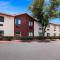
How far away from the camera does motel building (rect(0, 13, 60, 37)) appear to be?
37.8m

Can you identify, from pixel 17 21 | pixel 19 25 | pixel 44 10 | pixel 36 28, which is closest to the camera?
pixel 44 10

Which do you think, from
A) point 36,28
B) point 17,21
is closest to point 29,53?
point 17,21

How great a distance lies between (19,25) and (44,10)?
734 cm

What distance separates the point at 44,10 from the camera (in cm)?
3803

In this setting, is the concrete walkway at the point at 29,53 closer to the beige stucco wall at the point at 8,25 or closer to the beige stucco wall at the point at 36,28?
the beige stucco wall at the point at 8,25

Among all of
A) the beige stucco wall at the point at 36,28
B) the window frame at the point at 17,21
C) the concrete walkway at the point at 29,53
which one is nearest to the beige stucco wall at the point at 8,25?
the window frame at the point at 17,21

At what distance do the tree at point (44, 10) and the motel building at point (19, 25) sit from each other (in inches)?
132

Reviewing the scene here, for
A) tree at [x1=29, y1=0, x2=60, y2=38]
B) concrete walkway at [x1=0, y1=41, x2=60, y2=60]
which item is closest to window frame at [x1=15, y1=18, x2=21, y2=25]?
tree at [x1=29, y1=0, x2=60, y2=38]

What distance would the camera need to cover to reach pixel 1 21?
122 ft

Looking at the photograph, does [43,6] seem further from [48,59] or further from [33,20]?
[48,59]

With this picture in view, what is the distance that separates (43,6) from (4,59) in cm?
2916

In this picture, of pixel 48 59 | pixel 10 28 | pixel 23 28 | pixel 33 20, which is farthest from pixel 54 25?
pixel 48 59

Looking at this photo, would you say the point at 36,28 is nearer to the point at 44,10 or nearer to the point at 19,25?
the point at 19,25

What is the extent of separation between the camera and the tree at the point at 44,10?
37.8m
